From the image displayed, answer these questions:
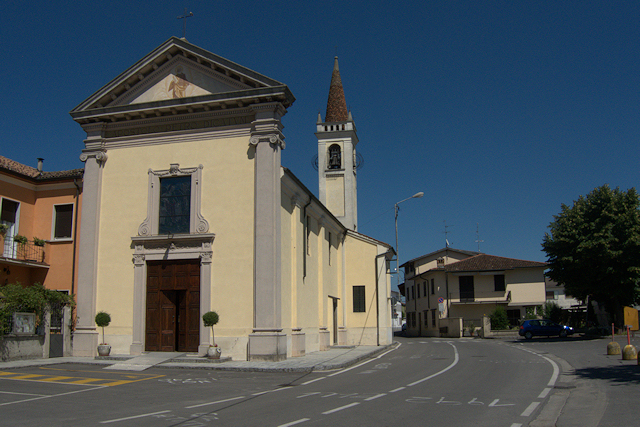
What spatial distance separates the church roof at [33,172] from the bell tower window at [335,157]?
2100 centimetres

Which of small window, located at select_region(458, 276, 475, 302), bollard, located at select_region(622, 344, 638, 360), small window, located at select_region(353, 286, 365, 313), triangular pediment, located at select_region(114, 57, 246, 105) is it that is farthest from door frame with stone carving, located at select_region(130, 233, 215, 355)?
small window, located at select_region(458, 276, 475, 302)

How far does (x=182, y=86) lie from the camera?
66.6 feet

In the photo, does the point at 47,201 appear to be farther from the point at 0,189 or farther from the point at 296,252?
the point at 296,252

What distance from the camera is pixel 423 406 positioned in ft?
30.5

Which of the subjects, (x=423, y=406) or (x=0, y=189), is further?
(x=0, y=189)

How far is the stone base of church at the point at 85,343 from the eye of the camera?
19.2 m

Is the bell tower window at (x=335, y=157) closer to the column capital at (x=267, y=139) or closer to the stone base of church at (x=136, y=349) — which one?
the column capital at (x=267, y=139)

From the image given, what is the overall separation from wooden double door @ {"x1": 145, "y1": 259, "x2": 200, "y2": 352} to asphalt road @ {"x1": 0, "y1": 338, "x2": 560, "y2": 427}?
9.15ft

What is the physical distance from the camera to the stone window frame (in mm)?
19297

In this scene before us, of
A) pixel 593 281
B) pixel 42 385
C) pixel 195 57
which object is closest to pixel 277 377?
pixel 42 385

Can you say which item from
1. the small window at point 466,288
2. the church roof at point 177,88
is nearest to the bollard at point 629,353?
the church roof at point 177,88

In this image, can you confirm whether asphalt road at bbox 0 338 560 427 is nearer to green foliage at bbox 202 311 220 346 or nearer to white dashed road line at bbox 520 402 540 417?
white dashed road line at bbox 520 402 540 417

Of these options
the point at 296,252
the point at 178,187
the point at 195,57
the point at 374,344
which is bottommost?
the point at 374,344

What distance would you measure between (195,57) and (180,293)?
9093 mm
